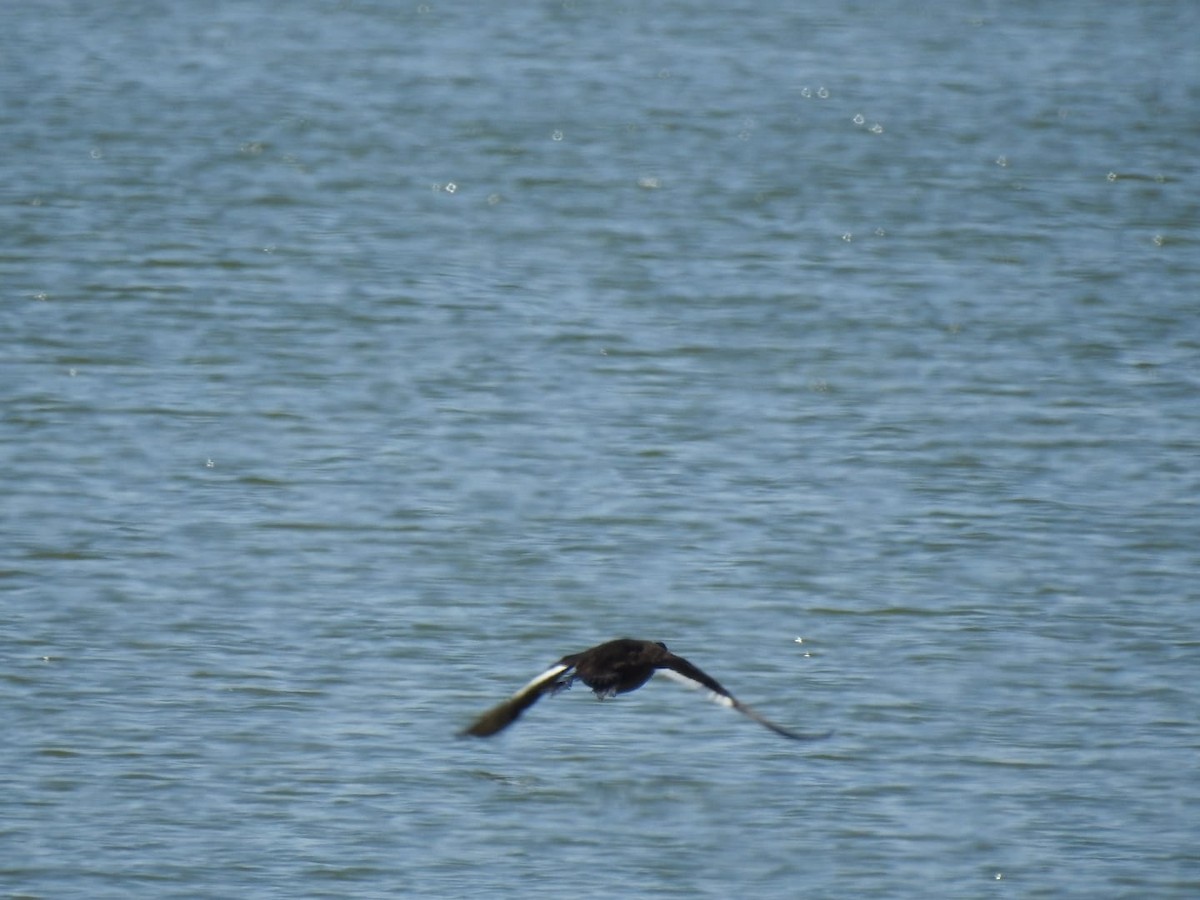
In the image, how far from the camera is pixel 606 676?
707 centimetres

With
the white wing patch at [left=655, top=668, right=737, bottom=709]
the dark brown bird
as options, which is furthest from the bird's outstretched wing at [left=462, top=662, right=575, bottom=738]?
the white wing patch at [left=655, top=668, right=737, bottom=709]

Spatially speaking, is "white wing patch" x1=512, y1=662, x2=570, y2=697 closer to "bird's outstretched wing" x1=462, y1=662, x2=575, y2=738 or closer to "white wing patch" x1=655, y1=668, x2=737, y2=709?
"bird's outstretched wing" x1=462, y1=662, x2=575, y2=738

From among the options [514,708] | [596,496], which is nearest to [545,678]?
[514,708]

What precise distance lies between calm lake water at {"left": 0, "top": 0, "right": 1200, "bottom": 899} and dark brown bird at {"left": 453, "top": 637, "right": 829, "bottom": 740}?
500 millimetres

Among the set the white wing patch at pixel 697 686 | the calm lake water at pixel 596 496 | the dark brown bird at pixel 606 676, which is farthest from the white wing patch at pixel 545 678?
the calm lake water at pixel 596 496

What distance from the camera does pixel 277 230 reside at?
59.9ft

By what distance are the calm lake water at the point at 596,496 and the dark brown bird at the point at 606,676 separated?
0.50 meters

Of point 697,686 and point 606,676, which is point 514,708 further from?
point 697,686

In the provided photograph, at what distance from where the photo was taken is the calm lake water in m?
A: 7.57

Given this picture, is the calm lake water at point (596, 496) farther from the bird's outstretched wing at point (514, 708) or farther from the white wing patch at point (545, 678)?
the white wing patch at point (545, 678)

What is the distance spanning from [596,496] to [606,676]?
4324mm

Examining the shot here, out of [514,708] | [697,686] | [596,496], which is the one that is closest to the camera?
[514,708]

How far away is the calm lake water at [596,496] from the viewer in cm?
757

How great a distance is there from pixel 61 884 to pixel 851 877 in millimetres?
2328
